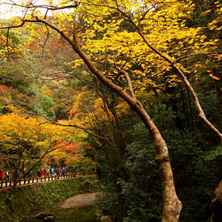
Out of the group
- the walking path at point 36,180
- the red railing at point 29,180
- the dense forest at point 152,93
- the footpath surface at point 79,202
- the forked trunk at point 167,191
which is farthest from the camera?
the footpath surface at point 79,202

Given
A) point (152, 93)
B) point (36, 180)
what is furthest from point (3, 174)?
point (152, 93)

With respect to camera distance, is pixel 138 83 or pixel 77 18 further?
pixel 138 83

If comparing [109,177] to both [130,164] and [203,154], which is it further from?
[203,154]

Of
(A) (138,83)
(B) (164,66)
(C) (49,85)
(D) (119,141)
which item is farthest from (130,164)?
(C) (49,85)

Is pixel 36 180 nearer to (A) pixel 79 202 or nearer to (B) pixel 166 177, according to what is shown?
(A) pixel 79 202

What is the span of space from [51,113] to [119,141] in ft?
72.2

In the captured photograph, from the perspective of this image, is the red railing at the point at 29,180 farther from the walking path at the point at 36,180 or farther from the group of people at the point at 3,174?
the group of people at the point at 3,174

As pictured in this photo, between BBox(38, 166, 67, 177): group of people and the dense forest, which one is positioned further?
BBox(38, 166, 67, 177): group of people

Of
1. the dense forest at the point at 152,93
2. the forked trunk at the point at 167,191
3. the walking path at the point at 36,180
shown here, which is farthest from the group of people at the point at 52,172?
the forked trunk at the point at 167,191

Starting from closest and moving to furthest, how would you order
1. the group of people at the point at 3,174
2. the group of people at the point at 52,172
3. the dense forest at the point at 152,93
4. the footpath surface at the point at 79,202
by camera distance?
1. the dense forest at the point at 152,93
2. the group of people at the point at 3,174
3. the footpath surface at the point at 79,202
4. the group of people at the point at 52,172

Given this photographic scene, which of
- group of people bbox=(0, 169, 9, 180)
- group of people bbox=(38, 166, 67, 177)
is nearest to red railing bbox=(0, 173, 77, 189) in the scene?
group of people bbox=(0, 169, 9, 180)

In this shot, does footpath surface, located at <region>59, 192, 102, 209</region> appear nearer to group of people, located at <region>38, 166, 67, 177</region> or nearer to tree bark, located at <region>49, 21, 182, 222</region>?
group of people, located at <region>38, 166, 67, 177</region>

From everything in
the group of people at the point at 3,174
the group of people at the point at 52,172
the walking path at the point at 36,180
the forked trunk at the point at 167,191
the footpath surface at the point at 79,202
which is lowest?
the footpath surface at the point at 79,202

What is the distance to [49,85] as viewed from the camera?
40.3 m
